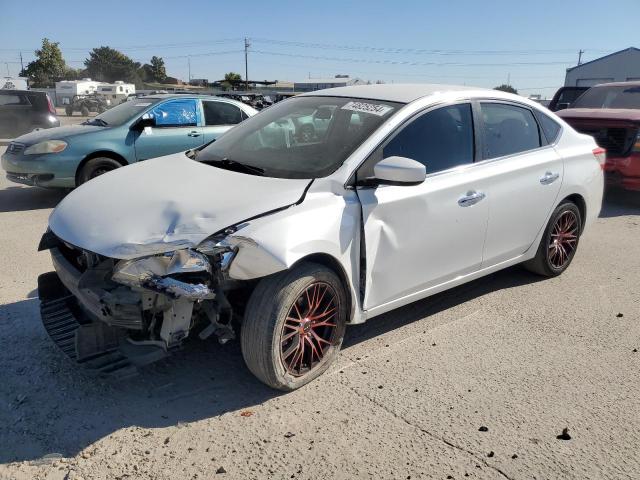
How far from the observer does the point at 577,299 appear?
4586 millimetres

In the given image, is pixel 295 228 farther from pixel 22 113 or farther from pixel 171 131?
pixel 22 113

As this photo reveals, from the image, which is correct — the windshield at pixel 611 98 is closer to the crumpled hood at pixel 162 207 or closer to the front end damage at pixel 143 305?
the crumpled hood at pixel 162 207

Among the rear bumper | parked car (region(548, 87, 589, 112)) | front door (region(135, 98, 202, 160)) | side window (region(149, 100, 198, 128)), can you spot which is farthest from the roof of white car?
parked car (region(548, 87, 589, 112))

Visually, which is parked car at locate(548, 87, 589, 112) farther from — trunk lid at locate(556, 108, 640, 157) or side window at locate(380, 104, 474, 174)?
side window at locate(380, 104, 474, 174)

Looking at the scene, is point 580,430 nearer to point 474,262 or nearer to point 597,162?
point 474,262

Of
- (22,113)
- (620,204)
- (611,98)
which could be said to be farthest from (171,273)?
(22,113)

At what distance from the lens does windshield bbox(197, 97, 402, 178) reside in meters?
3.36

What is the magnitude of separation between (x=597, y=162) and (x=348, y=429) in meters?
3.78

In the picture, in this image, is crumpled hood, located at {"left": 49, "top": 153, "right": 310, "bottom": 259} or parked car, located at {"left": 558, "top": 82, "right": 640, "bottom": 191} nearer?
crumpled hood, located at {"left": 49, "top": 153, "right": 310, "bottom": 259}

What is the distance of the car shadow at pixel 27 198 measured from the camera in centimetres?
748

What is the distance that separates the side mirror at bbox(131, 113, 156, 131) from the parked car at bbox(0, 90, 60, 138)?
26.3 ft

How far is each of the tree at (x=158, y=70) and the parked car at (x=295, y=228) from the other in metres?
98.3

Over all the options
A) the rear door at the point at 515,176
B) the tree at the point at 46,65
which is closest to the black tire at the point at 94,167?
the rear door at the point at 515,176

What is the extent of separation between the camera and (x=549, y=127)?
15.5 ft
